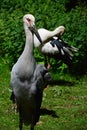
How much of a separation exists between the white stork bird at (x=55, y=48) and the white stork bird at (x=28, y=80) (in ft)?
12.2

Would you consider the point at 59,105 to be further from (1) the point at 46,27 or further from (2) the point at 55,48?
(1) the point at 46,27

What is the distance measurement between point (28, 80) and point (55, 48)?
164 inches

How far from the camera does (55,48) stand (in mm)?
11242

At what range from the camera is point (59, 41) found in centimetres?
1136

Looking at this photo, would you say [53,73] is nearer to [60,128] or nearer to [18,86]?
[60,128]

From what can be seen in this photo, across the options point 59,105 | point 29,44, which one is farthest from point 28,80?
point 59,105

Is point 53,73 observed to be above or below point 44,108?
below

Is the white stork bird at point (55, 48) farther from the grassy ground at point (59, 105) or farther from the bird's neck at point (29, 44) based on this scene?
the bird's neck at point (29, 44)

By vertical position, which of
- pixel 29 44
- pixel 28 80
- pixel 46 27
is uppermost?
pixel 29 44

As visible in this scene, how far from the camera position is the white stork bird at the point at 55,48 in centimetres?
1119

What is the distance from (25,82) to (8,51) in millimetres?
4835

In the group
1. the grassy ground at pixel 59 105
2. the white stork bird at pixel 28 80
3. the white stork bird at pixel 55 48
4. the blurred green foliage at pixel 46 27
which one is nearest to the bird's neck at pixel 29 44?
the white stork bird at pixel 28 80

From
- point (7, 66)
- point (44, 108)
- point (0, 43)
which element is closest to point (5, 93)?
point (44, 108)

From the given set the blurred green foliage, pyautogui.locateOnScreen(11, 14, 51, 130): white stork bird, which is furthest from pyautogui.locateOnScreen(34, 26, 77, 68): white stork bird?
pyautogui.locateOnScreen(11, 14, 51, 130): white stork bird
